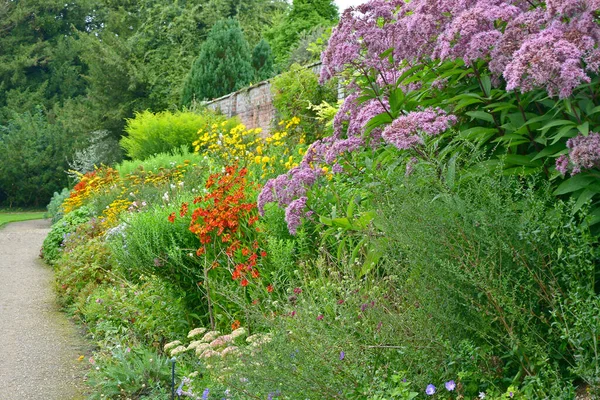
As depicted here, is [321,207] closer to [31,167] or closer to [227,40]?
[227,40]

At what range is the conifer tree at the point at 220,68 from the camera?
20.6m

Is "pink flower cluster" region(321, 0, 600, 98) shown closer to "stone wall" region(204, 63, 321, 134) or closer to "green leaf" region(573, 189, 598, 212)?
"green leaf" region(573, 189, 598, 212)

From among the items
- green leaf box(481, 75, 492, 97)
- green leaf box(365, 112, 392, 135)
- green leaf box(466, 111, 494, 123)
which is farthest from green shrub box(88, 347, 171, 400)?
green leaf box(481, 75, 492, 97)

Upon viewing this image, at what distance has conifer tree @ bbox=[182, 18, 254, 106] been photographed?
20.6 metres

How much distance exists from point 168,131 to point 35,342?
396 inches

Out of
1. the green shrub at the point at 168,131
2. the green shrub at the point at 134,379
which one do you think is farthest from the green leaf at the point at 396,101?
the green shrub at the point at 168,131

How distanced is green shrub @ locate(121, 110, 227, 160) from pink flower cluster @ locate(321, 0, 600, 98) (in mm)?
11526

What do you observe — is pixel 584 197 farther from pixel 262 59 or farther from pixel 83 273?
pixel 262 59

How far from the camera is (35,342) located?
242 inches

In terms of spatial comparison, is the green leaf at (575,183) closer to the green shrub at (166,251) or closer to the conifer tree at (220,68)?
the green shrub at (166,251)

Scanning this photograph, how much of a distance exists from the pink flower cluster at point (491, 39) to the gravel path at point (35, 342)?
9.64ft

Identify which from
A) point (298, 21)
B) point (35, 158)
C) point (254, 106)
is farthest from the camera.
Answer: point (35, 158)

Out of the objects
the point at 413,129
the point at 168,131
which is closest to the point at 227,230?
the point at 413,129

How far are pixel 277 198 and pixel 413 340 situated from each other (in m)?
1.90
